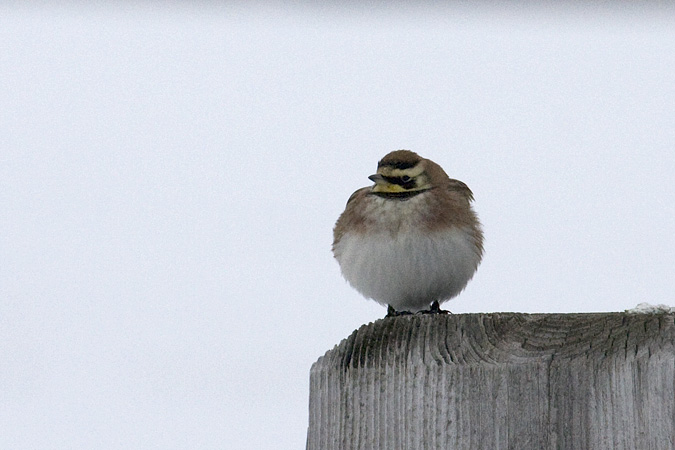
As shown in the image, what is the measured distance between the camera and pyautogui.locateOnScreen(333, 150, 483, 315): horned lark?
6.89 m

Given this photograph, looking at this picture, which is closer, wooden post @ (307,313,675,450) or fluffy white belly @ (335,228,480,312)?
wooden post @ (307,313,675,450)

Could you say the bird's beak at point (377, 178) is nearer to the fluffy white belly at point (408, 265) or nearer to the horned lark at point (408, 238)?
the horned lark at point (408, 238)

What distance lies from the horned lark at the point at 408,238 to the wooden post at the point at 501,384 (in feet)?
12.3

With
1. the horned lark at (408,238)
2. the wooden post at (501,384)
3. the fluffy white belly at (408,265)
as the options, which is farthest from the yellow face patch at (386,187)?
the wooden post at (501,384)

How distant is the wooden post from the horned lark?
375 centimetres

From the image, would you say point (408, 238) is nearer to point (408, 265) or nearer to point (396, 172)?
point (408, 265)

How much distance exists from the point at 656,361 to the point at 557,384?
29 cm

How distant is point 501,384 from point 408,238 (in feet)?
13.7

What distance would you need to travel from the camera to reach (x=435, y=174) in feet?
24.6

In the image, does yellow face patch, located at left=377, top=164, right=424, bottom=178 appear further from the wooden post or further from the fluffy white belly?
the wooden post

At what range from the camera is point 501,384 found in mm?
2764

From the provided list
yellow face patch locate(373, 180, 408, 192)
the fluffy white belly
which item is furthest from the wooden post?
yellow face patch locate(373, 180, 408, 192)

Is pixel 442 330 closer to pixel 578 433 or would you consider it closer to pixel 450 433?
pixel 450 433

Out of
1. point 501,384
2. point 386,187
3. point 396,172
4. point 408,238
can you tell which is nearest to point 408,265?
point 408,238
